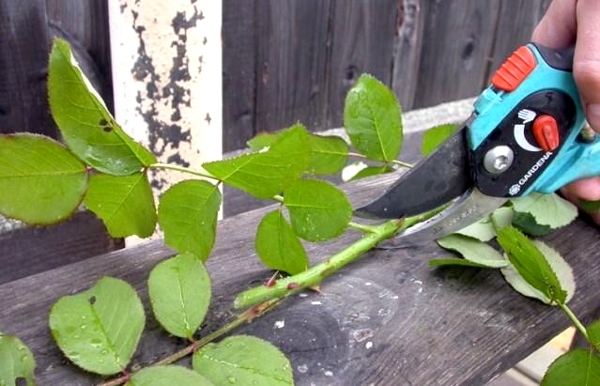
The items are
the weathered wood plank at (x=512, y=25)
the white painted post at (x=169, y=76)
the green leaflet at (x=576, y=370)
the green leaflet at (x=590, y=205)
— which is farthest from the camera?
the weathered wood plank at (x=512, y=25)

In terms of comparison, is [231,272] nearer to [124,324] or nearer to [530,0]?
[124,324]

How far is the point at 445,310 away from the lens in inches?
26.4

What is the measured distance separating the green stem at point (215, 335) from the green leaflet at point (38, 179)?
0.12m

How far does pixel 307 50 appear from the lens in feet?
5.59

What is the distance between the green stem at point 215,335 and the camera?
1.71 feet

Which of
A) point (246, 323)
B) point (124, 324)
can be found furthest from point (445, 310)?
point (124, 324)

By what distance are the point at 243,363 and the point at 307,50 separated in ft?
4.12

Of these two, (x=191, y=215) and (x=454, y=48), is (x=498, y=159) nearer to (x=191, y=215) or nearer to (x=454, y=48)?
(x=191, y=215)

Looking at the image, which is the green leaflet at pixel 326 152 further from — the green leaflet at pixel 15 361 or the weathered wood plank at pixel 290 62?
the weathered wood plank at pixel 290 62

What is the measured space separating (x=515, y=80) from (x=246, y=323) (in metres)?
0.31

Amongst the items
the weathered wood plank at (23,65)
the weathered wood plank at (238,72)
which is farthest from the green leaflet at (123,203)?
the weathered wood plank at (238,72)

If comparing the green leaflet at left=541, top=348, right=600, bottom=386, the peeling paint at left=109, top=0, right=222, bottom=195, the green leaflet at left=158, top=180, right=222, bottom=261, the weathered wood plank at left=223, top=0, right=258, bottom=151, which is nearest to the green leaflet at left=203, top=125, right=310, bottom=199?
the green leaflet at left=158, top=180, right=222, bottom=261

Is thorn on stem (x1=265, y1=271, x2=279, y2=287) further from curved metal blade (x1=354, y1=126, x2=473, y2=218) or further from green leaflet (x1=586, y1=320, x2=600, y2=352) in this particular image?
green leaflet (x1=586, y1=320, x2=600, y2=352)

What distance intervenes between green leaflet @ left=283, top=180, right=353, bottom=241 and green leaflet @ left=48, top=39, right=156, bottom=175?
0.42ft
